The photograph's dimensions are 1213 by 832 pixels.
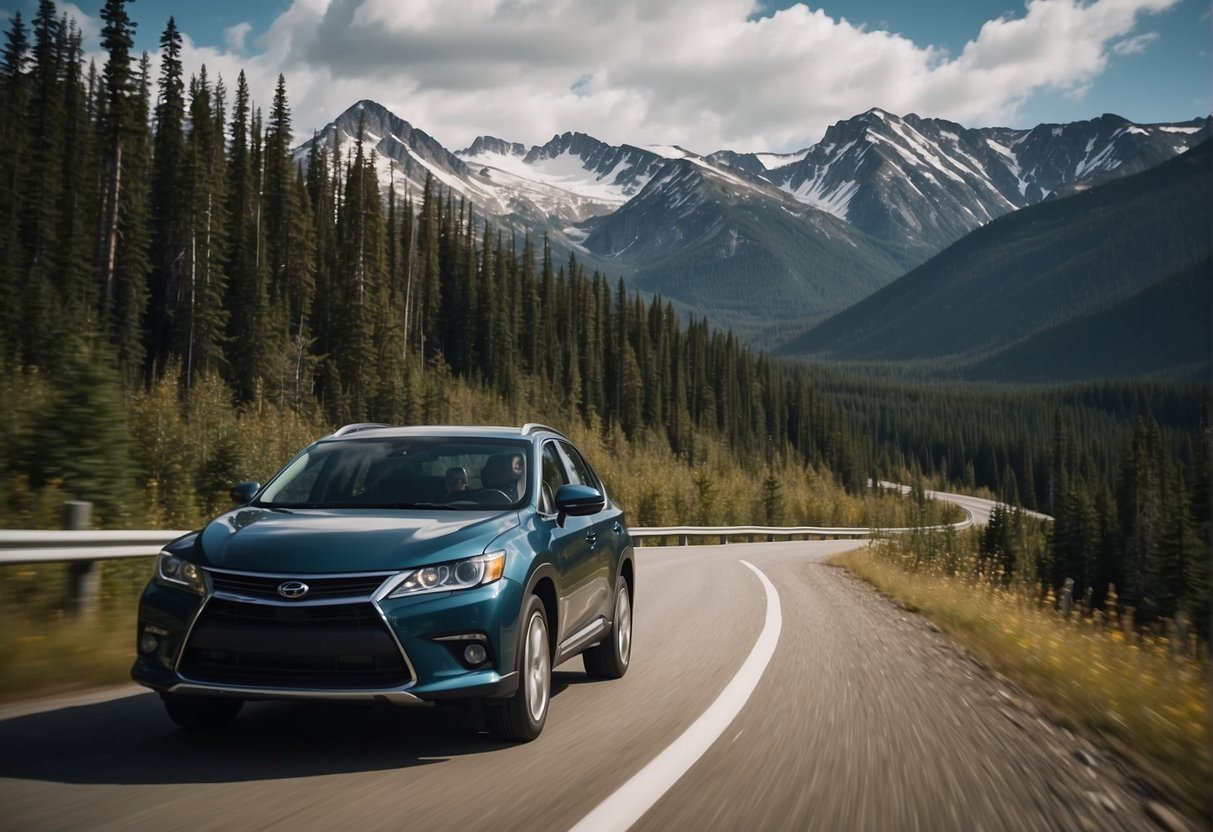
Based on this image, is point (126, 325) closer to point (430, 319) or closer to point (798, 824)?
point (430, 319)

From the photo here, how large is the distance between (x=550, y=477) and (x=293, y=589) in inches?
105

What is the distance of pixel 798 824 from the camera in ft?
14.7

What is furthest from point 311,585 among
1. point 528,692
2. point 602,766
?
point 602,766

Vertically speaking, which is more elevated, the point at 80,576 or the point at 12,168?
the point at 12,168

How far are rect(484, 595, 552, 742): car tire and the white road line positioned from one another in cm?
73

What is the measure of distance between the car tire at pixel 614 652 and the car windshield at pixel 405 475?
1701 mm

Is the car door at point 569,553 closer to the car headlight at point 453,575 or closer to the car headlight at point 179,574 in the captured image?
the car headlight at point 453,575

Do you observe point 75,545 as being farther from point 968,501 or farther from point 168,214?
point 968,501

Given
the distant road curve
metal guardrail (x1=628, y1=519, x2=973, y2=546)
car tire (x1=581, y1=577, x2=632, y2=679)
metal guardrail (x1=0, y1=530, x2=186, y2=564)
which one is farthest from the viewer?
the distant road curve

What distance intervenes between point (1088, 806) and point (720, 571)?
16869mm

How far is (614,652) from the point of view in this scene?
26.8ft

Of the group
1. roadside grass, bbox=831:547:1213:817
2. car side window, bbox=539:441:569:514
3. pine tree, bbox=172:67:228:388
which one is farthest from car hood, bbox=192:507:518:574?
pine tree, bbox=172:67:228:388

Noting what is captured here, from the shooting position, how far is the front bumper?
16.6 ft

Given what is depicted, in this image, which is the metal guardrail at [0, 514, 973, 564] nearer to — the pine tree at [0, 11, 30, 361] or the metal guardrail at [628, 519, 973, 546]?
the metal guardrail at [628, 519, 973, 546]
